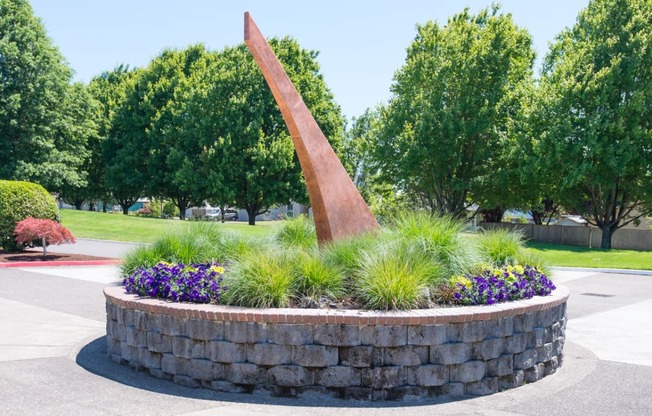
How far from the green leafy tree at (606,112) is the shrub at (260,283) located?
2530 cm

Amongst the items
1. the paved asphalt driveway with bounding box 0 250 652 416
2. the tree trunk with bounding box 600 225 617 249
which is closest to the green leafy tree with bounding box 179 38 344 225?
the tree trunk with bounding box 600 225 617 249

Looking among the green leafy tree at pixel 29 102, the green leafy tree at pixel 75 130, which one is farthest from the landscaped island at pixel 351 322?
the green leafy tree at pixel 75 130

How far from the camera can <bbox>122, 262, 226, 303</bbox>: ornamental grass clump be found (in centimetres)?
702

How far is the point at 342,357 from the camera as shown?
6109mm

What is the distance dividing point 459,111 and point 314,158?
27.5m

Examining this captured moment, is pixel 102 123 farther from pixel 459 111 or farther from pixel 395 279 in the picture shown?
pixel 395 279

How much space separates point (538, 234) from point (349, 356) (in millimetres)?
34666

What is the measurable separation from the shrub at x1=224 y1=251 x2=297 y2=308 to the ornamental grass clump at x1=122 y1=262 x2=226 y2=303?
0.25 meters

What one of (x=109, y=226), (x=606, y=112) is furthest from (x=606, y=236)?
(x=109, y=226)

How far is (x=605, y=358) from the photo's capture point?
8148 mm

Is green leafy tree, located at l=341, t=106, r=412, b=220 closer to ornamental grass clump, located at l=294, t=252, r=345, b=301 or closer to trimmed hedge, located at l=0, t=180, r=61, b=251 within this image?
trimmed hedge, located at l=0, t=180, r=61, b=251

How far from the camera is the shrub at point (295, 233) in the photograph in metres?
10.4

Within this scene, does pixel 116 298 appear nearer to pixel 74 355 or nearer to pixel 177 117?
pixel 74 355

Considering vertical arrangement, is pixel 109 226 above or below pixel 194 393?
above
